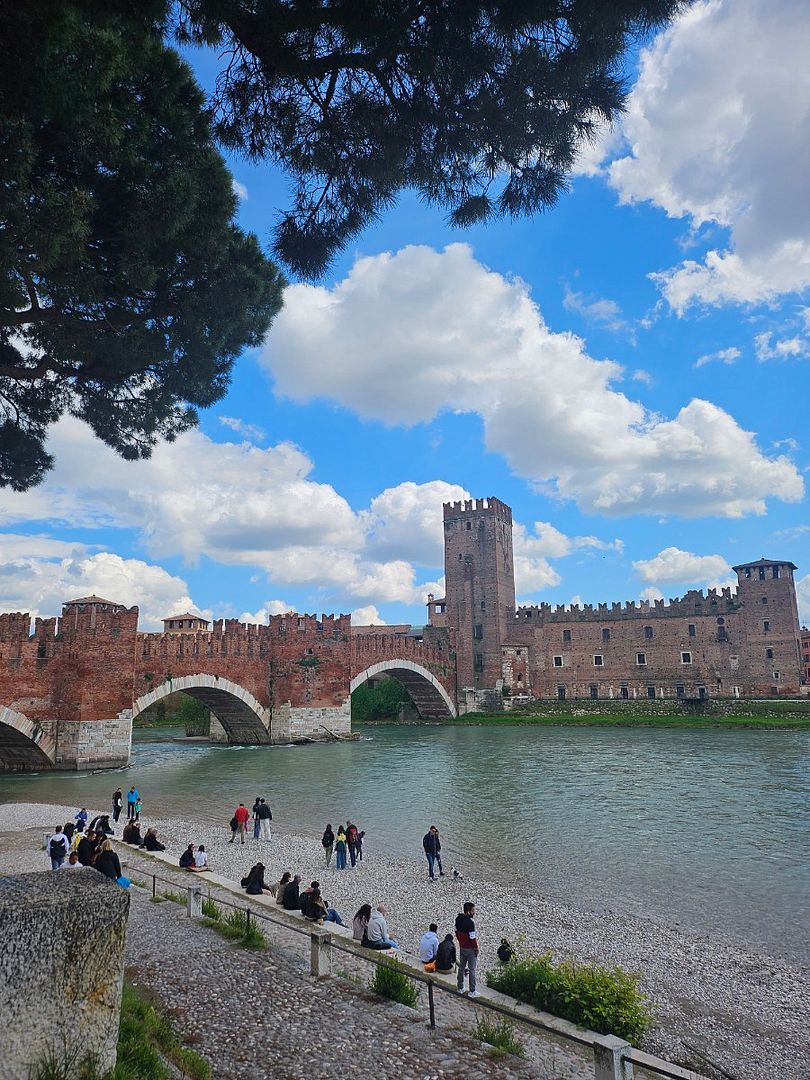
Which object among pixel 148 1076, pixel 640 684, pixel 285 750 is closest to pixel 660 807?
pixel 148 1076

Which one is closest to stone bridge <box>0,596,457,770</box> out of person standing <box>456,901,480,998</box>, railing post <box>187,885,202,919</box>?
railing post <box>187,885,202,919</box>

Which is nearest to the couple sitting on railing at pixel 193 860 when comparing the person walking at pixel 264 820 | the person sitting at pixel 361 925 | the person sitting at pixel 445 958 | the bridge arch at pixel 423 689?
the person walking at pixel 264 820

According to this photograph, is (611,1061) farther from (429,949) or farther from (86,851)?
(86,851)

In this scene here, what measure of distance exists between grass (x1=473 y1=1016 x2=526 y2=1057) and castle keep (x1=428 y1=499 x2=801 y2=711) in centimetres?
5027

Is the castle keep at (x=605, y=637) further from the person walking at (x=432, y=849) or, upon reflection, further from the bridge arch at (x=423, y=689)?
the person walking at (x=432, y=849)

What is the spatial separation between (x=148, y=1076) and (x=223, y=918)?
520cm

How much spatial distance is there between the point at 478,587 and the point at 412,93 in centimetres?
5518

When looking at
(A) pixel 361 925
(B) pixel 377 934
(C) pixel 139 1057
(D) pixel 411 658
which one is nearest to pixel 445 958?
(B) pixel 377 934

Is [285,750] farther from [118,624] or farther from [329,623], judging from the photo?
[118,624]

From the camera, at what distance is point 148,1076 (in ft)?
14.6

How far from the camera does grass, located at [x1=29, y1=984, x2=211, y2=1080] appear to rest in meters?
3.87

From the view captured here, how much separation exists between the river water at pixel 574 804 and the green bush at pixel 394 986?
250 inches

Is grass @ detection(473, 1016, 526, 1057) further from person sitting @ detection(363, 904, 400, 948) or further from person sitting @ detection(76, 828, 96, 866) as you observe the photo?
person sitting @ detection(76, 828, 96, 866)

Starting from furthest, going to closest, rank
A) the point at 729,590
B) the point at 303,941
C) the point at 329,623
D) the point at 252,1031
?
the point at 729,590 → the point at 329,623 → the point at 303,941 → the point at 252,1031
